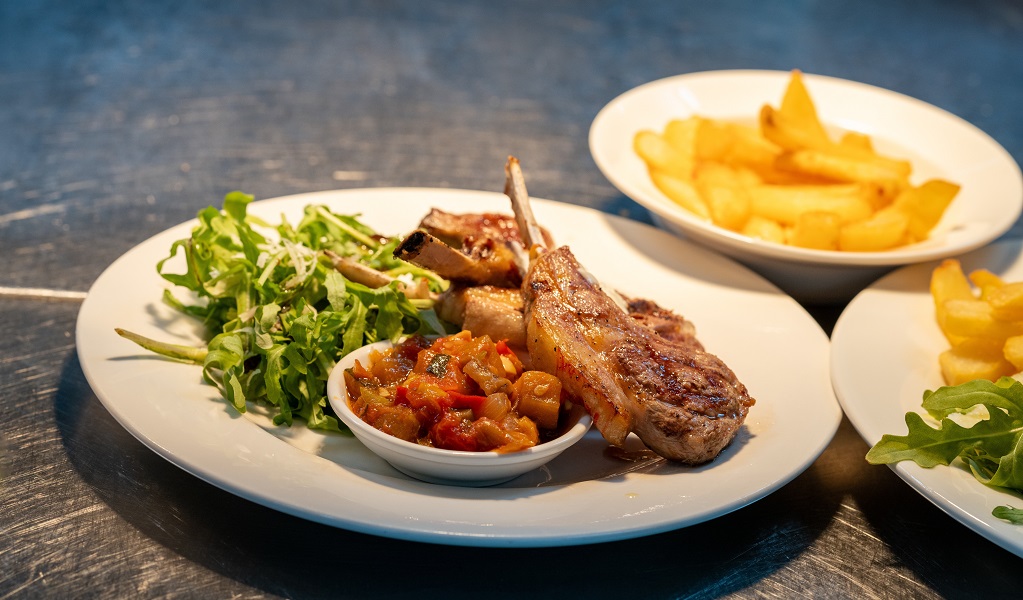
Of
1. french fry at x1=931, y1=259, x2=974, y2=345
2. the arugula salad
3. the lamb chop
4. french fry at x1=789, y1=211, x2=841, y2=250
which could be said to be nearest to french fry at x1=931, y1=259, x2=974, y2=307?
french fry at x1=931, y1=259, x2=974, y2=345

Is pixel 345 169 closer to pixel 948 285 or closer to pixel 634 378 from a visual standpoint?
pixel 634 378

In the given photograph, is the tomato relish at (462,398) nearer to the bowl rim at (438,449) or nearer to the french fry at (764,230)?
the bowl rim at (438,449)

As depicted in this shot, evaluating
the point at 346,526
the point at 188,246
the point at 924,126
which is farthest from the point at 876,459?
the point at 924,126

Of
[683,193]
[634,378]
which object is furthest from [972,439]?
[683,193]

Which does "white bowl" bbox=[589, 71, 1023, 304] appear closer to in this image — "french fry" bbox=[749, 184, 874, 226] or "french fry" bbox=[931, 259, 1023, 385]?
"french fry" bbox=[749, 184, 874, 226]

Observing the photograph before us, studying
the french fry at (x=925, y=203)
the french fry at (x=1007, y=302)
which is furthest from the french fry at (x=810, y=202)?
the french fry at (x=1007, y=302)
